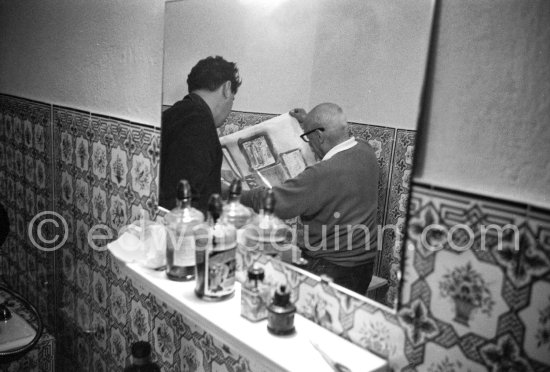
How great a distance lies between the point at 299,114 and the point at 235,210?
25 centimetres

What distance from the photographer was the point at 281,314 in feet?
2.90

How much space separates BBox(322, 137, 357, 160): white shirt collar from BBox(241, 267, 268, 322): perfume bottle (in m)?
0.26

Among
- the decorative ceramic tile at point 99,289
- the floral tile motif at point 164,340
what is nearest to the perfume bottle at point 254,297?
the floral tile motif at point 164,340

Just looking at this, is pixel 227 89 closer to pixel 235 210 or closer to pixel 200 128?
pixel 200 128

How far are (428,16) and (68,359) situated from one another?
2087 millimetres

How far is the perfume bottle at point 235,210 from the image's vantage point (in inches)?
40.7

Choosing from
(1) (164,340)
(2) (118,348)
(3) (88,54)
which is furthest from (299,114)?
(2) (118,348)

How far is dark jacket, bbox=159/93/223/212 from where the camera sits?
44.9 inches

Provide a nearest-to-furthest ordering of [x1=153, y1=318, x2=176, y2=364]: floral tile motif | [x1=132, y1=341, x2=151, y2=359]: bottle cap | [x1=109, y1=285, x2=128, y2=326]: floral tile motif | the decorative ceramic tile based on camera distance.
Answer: [x1=132, y1=341, x2=151, y2=359]: bottle cap → [x1=153, y1=318, x2=176, y2=364]: floral tile motif → [x1=109, y1=285, x2=128, y2=326]: floral tile motif → the decorative ceramic tile

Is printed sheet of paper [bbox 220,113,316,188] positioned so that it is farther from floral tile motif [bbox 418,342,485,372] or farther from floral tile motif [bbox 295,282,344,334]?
floral tile motif [bbox 418,342,485,372]

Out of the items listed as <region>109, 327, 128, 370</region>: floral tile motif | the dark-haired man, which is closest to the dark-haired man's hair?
the dark-haired man

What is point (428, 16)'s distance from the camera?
747mm

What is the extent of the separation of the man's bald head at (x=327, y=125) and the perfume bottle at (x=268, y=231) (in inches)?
5.6

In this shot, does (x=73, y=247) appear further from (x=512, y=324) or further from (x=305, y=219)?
(x=512, y=324)
